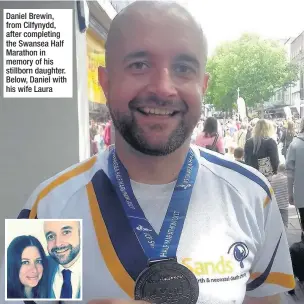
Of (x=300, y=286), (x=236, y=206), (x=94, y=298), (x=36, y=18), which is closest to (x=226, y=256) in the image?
(x=236, y=206)

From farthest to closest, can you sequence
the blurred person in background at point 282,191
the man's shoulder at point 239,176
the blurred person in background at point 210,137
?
the blurred person in background at point 210,137 → the blurred person in background at point 282,191 → the man's shoulder at point 239,176

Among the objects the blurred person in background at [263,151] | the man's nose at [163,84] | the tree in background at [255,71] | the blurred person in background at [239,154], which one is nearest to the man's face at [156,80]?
the man's nose at [163,84]

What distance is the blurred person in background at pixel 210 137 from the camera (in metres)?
3.77

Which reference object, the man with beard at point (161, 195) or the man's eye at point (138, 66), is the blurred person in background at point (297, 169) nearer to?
the man with beard at point (161, 195)

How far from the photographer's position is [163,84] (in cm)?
79

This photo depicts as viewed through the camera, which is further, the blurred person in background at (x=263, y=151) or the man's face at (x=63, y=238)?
the blurred person in background at (x=263, y=151)

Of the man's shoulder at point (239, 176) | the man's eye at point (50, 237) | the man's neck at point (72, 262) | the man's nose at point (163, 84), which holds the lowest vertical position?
the man's neck at point (72, 262)

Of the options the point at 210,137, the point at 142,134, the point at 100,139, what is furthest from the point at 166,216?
the point at 210,137

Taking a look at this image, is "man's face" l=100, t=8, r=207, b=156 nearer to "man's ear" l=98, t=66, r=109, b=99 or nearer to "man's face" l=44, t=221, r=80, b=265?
"man's ear" l=98, t=66, r=109, b=99

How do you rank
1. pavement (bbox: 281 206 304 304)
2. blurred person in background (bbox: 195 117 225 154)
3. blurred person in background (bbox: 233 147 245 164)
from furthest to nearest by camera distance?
blurred person in background (bbox: 195 117 225 154) → blurred person in background (bbox: 233 147 245 164) → pavement (bbox: 281 206 304 304)

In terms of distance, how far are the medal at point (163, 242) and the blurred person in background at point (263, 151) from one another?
221 cm

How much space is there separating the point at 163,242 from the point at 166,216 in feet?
0.15

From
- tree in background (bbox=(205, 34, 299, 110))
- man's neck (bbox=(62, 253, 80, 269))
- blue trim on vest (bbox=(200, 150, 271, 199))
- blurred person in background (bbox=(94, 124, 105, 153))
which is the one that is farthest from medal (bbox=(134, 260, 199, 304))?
tree in background (bbox=(205, 34, 299, 110))

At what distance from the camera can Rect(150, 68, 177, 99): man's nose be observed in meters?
0.79
